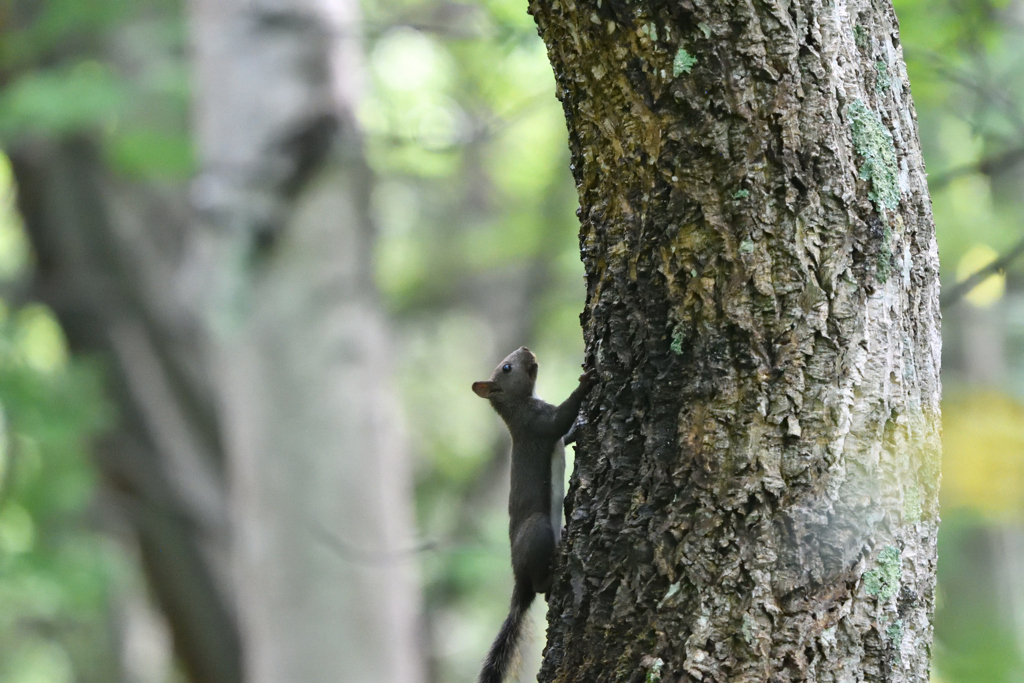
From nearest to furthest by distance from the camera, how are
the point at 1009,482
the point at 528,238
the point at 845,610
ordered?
the point at 845,610, the point at 1009,482, the point at 528,238

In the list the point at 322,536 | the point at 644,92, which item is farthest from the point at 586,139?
the point at 322,536

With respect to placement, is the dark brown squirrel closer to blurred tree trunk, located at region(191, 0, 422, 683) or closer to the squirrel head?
the squirrel head

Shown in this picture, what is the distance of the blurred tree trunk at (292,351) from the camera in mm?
5797

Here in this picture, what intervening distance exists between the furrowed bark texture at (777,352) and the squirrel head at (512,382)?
71.7 inches

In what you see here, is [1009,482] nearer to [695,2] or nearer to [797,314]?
[797,314]

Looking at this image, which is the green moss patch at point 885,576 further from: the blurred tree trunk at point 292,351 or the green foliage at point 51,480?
the green foliage at point 51,480

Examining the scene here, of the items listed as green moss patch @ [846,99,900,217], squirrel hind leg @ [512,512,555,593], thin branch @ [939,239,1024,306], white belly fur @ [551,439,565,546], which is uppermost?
thin branch @ [939,239,1024,306]

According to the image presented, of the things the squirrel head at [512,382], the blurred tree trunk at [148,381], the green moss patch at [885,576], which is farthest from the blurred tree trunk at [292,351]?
the green moss patch at [885,576]

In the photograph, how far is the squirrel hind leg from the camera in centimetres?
289

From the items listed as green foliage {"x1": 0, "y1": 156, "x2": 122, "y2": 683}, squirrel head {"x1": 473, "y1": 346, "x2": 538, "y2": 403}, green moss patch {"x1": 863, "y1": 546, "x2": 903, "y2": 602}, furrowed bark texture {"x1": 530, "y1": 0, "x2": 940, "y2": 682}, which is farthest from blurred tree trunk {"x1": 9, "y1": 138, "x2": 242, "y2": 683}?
green moss patch {"x1": 863, "y1": 546, "x2": 903, "y2": 602}

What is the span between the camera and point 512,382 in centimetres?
376

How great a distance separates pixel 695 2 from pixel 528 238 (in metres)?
7.79

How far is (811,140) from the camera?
1786 millimetres

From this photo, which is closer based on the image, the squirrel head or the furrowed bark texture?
the furrowed bark texture
